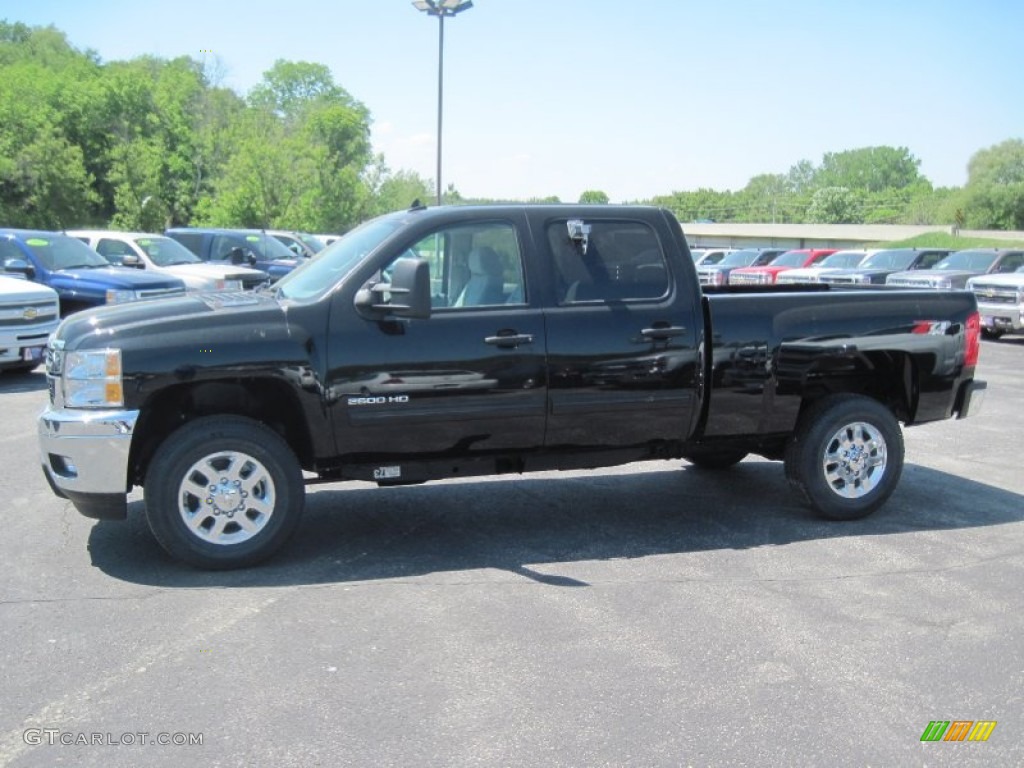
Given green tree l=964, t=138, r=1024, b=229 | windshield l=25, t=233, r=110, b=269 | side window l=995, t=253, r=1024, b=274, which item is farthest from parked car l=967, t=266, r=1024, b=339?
green tree l=964, t=138, r=1024, b=229

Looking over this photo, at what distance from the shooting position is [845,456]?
21.0 ft

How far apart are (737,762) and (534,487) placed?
3974mm

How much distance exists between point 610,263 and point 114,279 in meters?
10.2

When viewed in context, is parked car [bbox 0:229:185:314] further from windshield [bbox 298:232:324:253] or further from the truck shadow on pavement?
windshield [bbox 298:232:324:253]

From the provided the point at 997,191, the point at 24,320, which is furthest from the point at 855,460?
the point at 997,191

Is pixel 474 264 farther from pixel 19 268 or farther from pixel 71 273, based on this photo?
pixel 71 273

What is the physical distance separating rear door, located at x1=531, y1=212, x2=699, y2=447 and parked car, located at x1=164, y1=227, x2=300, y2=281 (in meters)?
14.6

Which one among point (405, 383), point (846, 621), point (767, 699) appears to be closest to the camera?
point (767, 699)

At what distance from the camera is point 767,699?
3879mm

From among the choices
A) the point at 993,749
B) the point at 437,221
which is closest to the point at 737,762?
the point at 993,749

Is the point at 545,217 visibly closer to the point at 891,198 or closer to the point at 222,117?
the point at 222,117

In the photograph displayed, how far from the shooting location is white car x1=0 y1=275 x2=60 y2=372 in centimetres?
1175

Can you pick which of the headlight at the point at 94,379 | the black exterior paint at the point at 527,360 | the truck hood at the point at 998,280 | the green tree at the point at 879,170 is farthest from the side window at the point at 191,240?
the green tree at the point at 879,170

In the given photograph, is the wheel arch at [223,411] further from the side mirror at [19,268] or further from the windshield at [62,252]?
the windshield at [62,252]
